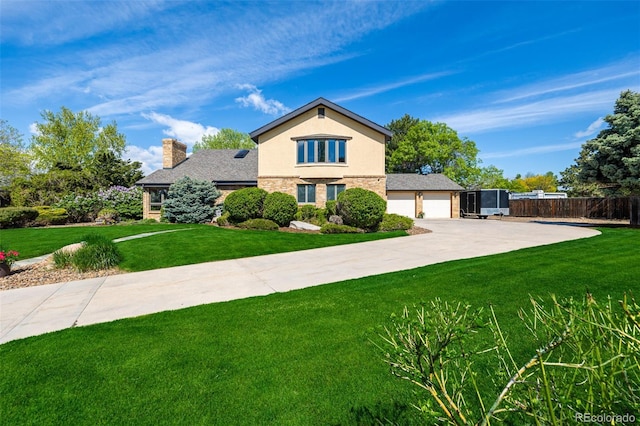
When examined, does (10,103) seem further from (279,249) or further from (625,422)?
(625,422)

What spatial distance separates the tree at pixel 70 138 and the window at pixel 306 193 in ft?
92.1

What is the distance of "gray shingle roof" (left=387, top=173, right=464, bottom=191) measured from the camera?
26.1m

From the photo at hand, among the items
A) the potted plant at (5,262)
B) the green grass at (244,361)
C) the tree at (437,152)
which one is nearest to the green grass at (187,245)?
the potted plant at (5,262)

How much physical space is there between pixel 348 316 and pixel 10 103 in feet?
93.0

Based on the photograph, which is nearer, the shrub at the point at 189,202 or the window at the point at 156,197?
the shrub at the point at 189,202

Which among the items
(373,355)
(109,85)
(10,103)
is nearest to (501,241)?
(373,355)

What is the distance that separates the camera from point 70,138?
36375mm

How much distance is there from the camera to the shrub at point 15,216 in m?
17.5

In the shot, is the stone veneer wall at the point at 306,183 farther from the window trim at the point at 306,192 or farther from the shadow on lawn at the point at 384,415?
the shadow on lawn at the point at 384,415

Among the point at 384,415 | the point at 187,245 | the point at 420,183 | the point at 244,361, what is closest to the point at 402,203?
the point at 420,183

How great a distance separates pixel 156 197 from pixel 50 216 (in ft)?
20.6

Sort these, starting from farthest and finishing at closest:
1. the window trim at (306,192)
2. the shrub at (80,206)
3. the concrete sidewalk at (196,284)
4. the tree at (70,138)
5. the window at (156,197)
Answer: the tree at (70,138)
the window at (156,197)
the shrub at (80,206)
the window trim at (306,192)
the concrete sidewalk at (196,284)

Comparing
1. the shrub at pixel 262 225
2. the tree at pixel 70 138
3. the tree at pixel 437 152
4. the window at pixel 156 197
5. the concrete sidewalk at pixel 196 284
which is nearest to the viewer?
the concrete sidewalk at pixel 196 284

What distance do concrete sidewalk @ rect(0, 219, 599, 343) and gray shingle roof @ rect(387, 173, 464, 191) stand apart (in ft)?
52.1
